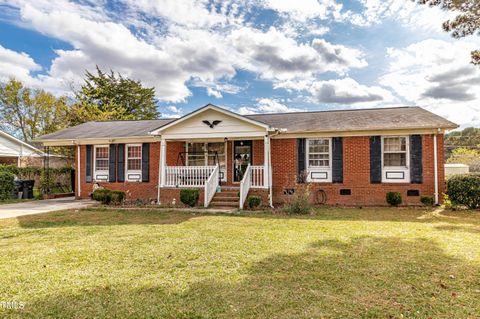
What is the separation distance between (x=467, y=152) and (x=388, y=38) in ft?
95.7

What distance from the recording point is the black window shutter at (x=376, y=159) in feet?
39.8

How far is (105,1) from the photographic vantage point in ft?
41.0

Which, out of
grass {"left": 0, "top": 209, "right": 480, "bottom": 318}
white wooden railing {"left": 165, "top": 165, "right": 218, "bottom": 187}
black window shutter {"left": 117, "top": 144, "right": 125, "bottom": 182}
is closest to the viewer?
grass {"left": 0, "top": 209, "right": 480, "bottom": 318}

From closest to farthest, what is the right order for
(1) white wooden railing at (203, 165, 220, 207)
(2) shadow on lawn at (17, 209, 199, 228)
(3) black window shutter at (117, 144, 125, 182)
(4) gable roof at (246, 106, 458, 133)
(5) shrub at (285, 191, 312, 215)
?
(2) shadow on lawn at (17, 209, 199, 228)
(5) shrub at (285, 191, 312, 215)
(1) white wooden railing at (203, 165, 220, 207)
(4) gable roof at (246, 106, 458, 133)
(3) black window shutter at (117, 144, 125, 182)

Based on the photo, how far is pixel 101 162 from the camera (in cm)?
1532

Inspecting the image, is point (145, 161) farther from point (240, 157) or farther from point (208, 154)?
point (240, 157)

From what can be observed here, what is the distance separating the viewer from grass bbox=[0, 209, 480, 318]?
3.18m

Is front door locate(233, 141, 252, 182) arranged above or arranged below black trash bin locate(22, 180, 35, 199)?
above

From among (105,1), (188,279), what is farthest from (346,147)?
(105,1)

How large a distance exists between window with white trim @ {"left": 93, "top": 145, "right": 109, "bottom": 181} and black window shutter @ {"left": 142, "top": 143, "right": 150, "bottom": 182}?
229cm

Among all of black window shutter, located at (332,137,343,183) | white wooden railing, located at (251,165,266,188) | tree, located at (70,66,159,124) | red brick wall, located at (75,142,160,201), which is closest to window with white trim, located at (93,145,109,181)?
red brick wall, located at (75,142,160,201)

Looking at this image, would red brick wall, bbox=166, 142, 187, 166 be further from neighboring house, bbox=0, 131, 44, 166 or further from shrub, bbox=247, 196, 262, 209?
neighboring house, bbox=0, 131, 44, 166

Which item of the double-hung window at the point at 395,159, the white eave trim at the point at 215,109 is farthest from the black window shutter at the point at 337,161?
the white eave trim at the point at 215,109

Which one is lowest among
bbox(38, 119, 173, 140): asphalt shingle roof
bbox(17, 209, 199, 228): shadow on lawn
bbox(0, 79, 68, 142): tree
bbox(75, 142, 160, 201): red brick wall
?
bbox(17, 209, 199, 228): shadow on lawn
